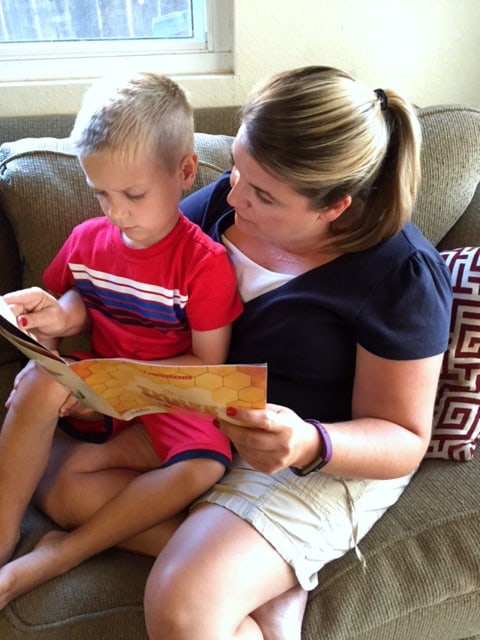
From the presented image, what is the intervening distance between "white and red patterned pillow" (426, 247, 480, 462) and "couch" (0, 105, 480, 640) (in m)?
0.04

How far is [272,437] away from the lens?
2.91 ft

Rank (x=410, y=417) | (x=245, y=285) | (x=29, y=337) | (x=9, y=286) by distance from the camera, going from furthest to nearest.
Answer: (x=9, y=286), (x=245, y=285), (x=410, y=417), (x=29, y=337)

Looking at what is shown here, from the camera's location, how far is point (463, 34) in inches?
66.8

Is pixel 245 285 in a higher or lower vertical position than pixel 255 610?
higher

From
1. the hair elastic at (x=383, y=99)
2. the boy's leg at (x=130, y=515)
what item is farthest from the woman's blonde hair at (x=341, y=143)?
the boy's leg at (x=130, y=515)

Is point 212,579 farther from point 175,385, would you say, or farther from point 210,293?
point 210,293

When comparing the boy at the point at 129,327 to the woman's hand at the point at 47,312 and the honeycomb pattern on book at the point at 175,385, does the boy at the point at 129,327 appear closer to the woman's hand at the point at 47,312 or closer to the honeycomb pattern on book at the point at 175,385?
the woman's hand at the point at 47,312

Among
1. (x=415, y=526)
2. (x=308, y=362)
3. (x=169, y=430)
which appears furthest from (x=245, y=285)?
(x=415, y=526)

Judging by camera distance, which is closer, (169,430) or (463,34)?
(169,430)

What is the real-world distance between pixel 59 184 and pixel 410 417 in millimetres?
859

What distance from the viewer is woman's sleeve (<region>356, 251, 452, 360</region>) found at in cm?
98

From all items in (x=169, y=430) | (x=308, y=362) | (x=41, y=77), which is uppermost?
(x=41, y=77)

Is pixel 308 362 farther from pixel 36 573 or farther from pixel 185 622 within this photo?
pixel 36 573

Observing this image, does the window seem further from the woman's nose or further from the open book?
the open book
